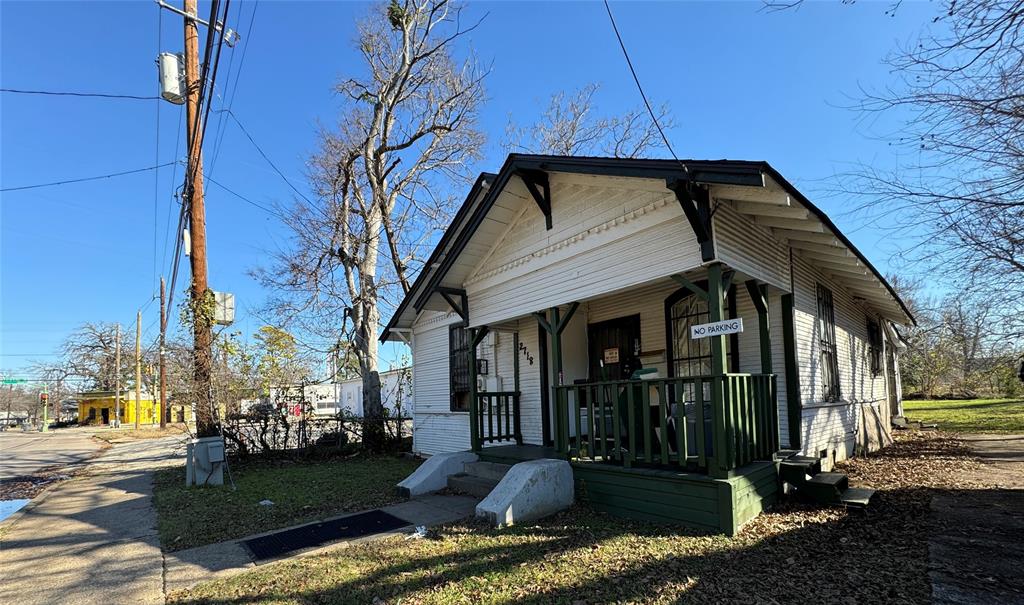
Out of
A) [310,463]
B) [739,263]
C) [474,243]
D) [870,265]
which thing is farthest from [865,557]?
[310,463]

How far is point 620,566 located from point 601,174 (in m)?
4.01

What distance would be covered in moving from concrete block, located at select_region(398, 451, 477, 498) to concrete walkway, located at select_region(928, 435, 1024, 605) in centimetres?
575

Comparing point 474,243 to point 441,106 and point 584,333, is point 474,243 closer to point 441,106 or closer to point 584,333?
point 584,333

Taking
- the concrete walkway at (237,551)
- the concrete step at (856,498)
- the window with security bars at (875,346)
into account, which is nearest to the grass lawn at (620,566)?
the concrete step at (856,498)

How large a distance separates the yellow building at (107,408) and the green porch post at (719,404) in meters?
42.6

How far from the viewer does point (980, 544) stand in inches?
188

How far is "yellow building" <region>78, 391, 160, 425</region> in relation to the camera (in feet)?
126

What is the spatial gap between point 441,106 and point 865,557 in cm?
1809

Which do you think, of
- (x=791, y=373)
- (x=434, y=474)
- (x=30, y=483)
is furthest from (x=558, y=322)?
(x=30, y=483)

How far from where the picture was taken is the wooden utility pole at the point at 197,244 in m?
10.5

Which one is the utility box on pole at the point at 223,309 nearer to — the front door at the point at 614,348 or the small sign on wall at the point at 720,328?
the front door at the point at 614,348

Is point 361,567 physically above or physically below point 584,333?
below

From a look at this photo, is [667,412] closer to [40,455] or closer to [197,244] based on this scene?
[197,244]

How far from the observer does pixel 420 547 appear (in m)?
5.33
